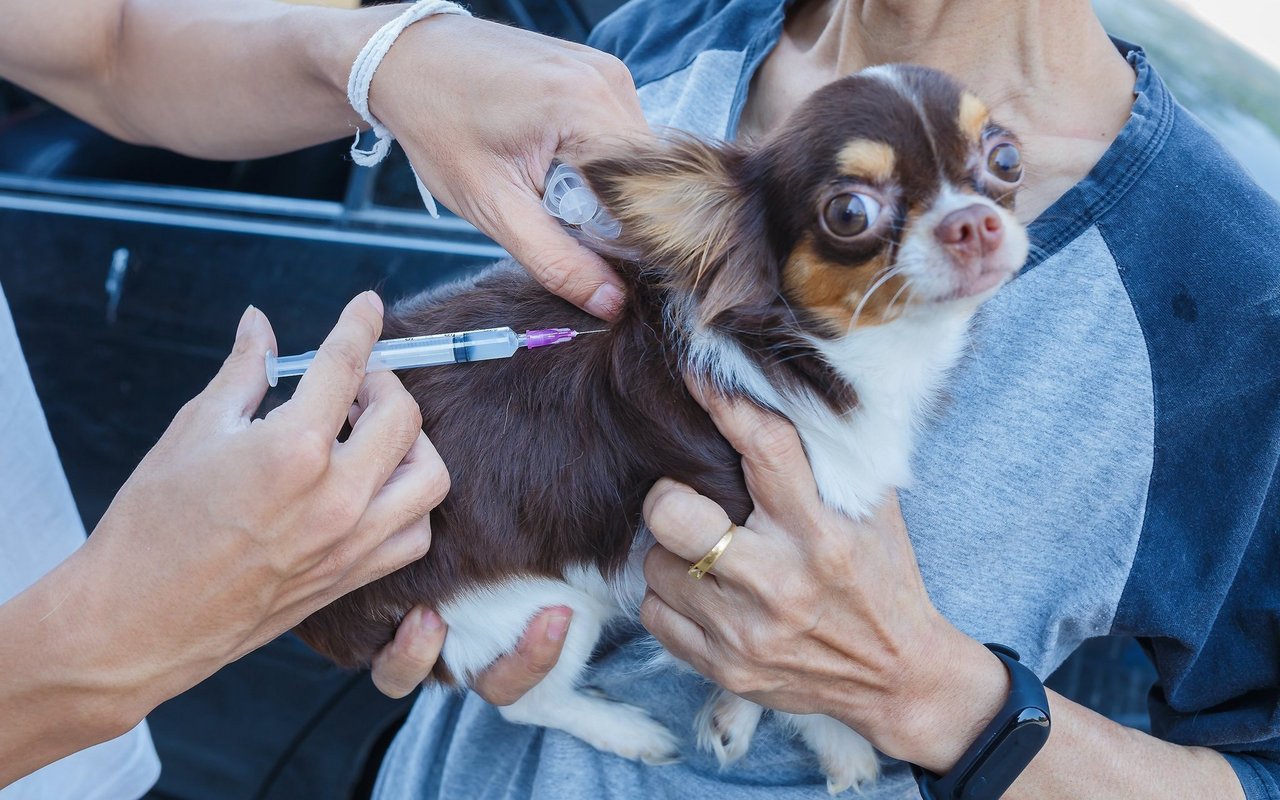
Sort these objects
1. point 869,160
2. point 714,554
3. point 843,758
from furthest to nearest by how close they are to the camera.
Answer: point 843,758 < point 714,554 < point 869,160

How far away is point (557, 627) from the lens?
1649mm

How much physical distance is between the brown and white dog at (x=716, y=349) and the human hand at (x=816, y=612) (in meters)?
0.06

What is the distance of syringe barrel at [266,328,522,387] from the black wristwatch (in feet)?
2.95

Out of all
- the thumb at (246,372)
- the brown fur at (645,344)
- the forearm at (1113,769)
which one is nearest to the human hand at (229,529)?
the thumb at (246,372)

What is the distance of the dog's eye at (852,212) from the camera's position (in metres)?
1.27

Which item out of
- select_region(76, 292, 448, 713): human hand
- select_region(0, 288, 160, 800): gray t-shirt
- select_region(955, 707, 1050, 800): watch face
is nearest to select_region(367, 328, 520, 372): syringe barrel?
select_region(76, 292, 448, 713): human hand

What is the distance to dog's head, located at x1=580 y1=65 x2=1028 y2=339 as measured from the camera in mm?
1269

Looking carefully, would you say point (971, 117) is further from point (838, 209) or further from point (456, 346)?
point (456, 346)

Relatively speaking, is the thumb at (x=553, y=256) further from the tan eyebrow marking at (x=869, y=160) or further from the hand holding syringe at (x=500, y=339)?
the tan eyebrow marking at (x=869, y=160)

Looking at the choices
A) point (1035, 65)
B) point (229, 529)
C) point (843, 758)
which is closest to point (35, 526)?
point (229, 529)

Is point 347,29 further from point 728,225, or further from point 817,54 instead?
point 817,54

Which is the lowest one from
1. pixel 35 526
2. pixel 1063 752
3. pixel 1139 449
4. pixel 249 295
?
pixel 249 295

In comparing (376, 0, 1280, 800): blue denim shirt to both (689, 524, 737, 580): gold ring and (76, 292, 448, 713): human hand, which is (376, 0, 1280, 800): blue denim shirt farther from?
(76, 292, 448, 713): human hand

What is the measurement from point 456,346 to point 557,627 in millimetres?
503
